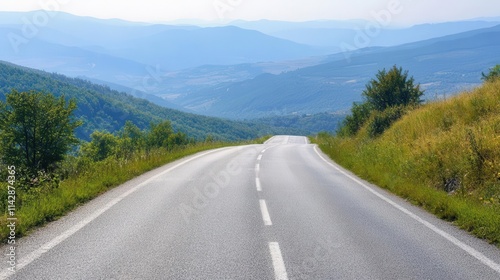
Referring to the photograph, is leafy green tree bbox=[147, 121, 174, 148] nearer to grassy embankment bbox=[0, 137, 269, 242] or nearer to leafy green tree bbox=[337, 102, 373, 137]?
leafy green tree bbox=[337, 102, 373, 137]

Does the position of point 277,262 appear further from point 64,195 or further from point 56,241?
point 64,195

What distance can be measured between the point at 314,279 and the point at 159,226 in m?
3.14

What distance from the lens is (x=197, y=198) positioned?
30.4 feet

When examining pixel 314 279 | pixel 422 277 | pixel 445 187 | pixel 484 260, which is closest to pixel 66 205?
pixel 314 279

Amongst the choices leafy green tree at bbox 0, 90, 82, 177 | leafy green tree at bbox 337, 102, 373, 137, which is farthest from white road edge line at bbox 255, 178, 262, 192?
leafy green tree at bbox 337, 102, 373, 137

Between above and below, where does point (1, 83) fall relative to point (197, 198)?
above

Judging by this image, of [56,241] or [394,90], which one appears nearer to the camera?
[56,241]

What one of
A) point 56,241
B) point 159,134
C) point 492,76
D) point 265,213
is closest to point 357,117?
point 492,76

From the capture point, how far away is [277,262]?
192 inches

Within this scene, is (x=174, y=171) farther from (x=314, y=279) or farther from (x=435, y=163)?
(x=314, y=279)

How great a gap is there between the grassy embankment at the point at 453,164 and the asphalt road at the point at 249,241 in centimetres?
45

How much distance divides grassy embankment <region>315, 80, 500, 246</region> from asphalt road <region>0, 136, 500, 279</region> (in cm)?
45

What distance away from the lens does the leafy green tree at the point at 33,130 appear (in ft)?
72.1

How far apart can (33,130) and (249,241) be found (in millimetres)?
20502
